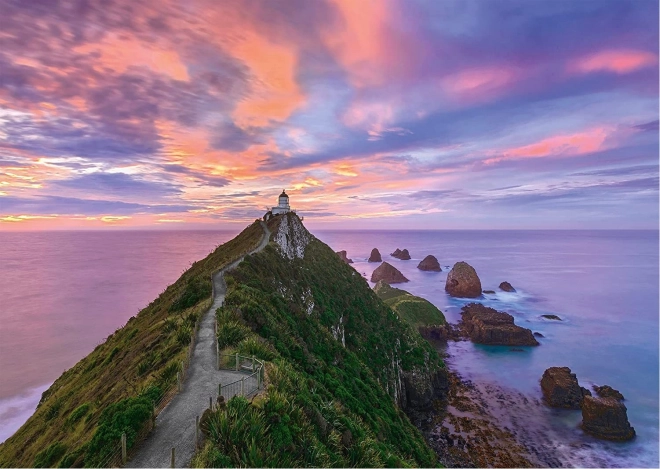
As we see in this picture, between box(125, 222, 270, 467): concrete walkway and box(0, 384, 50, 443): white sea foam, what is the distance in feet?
175

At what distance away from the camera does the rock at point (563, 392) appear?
51.0 metres

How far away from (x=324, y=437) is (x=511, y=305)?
11806 cm

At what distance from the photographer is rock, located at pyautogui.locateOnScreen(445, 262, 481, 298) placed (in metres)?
122

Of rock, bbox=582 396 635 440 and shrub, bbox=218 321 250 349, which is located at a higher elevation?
shrub, bbox=218 321 250 349

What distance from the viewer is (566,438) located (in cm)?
4378

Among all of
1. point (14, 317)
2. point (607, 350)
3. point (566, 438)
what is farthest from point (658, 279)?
point (14, 317)

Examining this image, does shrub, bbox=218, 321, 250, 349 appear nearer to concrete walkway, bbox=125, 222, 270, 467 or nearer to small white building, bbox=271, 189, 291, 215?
concrete walkway, bbox=125, 222, 270, 467

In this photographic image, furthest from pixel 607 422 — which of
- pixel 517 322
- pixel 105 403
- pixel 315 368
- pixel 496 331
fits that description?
pixel 105 403

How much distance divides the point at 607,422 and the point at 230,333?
54510 mm

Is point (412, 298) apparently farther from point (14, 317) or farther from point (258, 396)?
point (14, 317)

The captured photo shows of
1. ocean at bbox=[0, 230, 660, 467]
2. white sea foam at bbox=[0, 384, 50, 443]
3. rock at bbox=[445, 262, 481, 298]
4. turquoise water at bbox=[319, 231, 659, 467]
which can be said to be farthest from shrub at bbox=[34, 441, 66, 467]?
rock at bbox=[445, 262, 481, 298]

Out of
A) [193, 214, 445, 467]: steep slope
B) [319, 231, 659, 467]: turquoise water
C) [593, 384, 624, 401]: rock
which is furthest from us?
[593, 384, 624, 401]: rock

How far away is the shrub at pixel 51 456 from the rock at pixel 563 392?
62739 mm

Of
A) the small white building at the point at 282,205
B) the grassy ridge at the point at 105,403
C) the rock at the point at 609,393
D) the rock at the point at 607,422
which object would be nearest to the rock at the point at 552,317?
the rock at the point at 609,393
